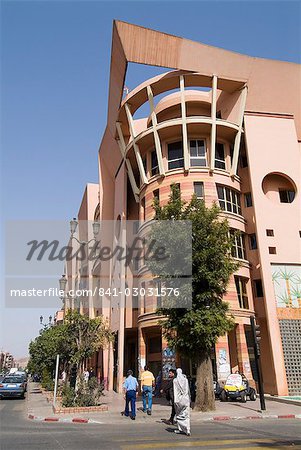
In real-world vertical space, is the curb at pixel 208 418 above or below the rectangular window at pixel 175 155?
below

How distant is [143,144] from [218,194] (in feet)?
21.3

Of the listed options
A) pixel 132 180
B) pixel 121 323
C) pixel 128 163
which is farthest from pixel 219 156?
pixel 121 323

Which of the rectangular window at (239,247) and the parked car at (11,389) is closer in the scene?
the parked car at (11,389)

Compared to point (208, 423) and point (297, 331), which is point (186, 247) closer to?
point (208, 423)

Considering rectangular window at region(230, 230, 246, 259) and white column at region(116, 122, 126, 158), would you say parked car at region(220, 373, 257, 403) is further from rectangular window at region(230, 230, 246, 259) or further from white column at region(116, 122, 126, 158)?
white column at region(116, 122, 126, 158)

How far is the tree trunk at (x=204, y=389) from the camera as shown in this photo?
44.4ft

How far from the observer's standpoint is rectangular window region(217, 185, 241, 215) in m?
24.4

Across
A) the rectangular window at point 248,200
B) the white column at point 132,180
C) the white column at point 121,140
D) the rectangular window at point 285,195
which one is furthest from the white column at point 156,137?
the rectangular window at point 285,195

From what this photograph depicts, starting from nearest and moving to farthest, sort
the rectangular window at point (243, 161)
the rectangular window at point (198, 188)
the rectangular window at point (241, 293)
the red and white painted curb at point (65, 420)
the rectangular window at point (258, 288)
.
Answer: the red and white painted curb at point (65, 420)
the rectangular window at point (241, 293)
the rectangular window at point (258, 288)
the rectangular window at point (198, 188)
the rectangular window at point (243, 161)

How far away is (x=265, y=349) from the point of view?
76.0 feet

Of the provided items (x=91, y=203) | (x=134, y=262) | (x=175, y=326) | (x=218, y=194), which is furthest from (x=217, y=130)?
(x=91, y=203)

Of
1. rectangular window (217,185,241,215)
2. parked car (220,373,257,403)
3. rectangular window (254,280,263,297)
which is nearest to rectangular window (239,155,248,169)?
rectangular window (217,185,241,215)

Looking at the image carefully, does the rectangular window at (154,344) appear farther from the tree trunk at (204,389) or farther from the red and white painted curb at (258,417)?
the red and white painted curb at (258,417)

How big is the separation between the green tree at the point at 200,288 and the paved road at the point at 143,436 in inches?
124
